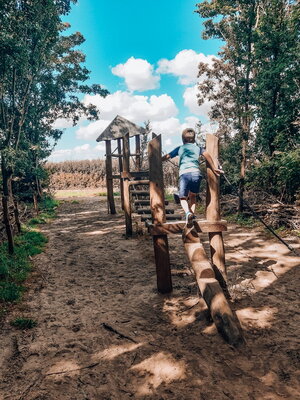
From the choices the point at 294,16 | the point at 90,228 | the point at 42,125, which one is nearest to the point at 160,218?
the point at 90,228

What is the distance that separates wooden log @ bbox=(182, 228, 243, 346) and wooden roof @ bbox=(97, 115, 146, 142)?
959 centimetres

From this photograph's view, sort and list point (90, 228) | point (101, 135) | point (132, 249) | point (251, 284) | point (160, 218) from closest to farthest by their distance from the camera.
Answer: point (160, 218) → point (251, 284) → point (132, 249) → point (90, 228) → point (101, 135)

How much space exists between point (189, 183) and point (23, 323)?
3367 mm

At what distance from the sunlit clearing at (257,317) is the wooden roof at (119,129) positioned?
10.5m

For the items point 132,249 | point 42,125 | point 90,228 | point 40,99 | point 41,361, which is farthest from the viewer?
point 42,125

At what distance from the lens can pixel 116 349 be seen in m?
3.32

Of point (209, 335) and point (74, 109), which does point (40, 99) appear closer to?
point (74, 109)

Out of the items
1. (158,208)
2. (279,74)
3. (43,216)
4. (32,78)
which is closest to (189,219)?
(158,208)

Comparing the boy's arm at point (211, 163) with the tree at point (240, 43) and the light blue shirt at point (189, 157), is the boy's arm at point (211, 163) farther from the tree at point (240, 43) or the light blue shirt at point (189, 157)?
the tree at point (240, 43)

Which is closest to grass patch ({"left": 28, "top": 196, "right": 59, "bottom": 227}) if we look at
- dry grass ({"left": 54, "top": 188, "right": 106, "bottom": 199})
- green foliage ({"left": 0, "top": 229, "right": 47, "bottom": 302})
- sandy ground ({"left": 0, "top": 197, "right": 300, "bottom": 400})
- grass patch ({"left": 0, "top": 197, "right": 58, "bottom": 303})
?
grass patch ({"left": 0, "top": 197, "right": 58, "bottom": 303})

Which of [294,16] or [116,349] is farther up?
[294,16]

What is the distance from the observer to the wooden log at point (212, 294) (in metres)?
3.31

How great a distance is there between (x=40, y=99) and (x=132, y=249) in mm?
12962

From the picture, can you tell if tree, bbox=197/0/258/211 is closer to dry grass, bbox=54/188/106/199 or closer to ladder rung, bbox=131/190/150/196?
ladder rung, bbox=131/190/150/196
